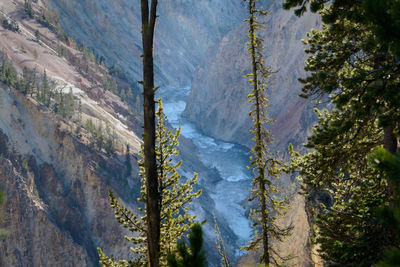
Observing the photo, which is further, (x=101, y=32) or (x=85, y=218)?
(x=101, y=32)

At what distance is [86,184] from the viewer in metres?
38.2

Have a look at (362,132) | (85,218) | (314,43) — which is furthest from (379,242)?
(85,218)

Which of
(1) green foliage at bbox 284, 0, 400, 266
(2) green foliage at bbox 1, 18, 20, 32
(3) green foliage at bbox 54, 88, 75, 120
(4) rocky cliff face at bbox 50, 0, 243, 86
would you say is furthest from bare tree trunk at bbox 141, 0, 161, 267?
(4) rocky cliff face at bbox 50, 0, 243, 86

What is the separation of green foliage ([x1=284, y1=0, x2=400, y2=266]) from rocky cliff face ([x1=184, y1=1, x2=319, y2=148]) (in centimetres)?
4547

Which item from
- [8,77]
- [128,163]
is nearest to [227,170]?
[128,163]

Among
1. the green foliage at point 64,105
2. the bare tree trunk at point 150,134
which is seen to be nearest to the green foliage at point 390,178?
the bare tree trunk at point 150,134

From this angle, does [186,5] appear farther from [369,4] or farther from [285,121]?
[369,4]

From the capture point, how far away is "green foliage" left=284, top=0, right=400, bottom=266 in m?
5.56

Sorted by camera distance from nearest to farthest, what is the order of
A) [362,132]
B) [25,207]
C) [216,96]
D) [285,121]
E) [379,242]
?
[379,242] → [362,132] → [25,207] → [285,121] → [216,96]

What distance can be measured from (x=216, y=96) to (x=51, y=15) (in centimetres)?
3769

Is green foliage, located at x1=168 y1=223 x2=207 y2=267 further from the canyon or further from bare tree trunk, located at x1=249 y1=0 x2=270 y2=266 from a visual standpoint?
bare tree trunk, located at x1=249 y1=0 x2=270 y2=266

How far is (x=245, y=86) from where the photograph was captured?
74500 millimetres

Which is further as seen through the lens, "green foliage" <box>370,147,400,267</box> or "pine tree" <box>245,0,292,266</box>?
"pine tree" <box>245,0,292,266</box>

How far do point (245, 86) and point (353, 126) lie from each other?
68.0 meters
